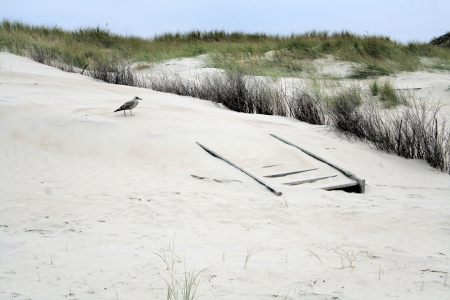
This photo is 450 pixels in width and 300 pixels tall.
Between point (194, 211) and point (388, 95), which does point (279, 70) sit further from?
point (194, 211)

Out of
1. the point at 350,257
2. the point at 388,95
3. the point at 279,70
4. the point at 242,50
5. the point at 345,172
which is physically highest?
the point at 242,50

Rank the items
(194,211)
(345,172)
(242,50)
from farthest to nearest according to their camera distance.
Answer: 1. (242,50)
2. (345,172)
3. (194,211)

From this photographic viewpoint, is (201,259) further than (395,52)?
No

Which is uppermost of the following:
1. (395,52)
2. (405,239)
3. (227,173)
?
(395,52)

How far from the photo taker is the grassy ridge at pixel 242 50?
12.9m

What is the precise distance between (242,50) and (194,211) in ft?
40.5

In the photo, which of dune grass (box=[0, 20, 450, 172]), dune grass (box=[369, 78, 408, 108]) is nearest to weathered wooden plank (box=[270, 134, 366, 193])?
dune grass (box=[0, 20, 450, 172])

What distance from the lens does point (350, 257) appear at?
8.87 ft

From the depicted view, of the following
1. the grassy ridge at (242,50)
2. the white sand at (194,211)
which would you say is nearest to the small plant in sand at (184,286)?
the white sand at (194,211)

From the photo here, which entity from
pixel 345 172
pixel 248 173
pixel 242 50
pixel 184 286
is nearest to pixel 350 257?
pixel 184 286

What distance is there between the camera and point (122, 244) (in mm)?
2811

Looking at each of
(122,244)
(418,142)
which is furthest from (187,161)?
(418,142)

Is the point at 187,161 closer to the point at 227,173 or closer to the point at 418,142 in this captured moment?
the point at 227,173

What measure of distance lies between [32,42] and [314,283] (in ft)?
47.1
